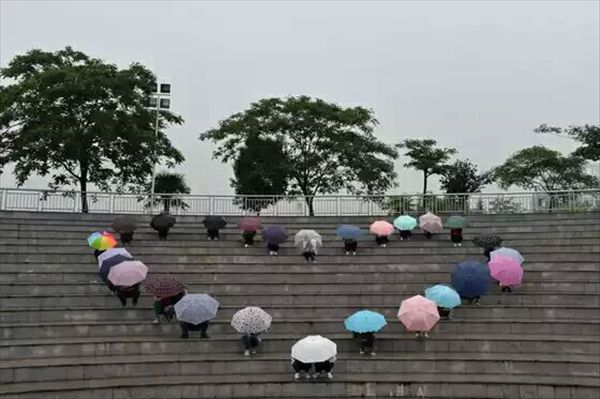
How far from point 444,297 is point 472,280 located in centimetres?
102

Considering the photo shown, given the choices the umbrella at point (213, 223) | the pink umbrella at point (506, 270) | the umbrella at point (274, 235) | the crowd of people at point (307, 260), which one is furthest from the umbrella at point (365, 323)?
the umbrella at point (213, 223)

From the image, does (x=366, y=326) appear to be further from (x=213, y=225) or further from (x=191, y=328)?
(x=213, y=225)

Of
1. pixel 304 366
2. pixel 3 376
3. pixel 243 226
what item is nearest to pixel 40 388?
pixel 3 376

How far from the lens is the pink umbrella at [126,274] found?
1254cm

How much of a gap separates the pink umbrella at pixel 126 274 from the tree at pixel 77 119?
36.9 feet

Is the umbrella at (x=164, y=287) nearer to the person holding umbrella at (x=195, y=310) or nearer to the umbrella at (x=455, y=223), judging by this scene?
the person holding umbrella at (x=195, y=310)

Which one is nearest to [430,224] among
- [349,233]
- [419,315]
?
[349,233]

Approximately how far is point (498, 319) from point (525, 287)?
174cm

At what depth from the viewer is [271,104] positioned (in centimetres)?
2889

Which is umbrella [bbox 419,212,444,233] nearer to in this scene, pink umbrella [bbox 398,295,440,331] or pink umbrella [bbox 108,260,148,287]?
pink umbrella [bbox 398,295,440,331]

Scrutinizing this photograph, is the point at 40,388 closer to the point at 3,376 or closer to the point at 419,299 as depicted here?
the point at 3,376

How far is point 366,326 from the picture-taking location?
11062 millimetres

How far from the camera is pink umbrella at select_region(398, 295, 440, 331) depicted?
11.3 metres

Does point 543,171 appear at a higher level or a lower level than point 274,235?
higher
